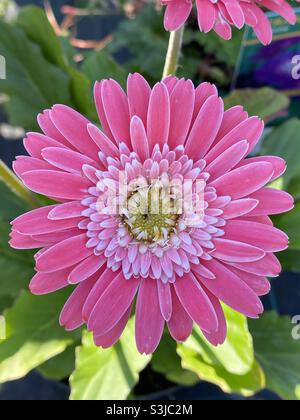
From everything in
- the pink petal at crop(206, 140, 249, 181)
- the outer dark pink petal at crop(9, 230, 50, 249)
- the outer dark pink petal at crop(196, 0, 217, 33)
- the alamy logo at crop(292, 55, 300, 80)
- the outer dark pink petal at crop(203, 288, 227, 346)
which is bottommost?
the outer dark pink petal at crop(203, 288, 227, 346)

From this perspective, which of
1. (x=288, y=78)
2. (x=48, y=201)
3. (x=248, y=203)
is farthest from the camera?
(x=288, y=78)

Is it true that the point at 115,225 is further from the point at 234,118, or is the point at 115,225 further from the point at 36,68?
the point at 36,68

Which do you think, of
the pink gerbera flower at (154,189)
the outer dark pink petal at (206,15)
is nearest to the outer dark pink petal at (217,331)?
the pink gerbera flower at (154,189)

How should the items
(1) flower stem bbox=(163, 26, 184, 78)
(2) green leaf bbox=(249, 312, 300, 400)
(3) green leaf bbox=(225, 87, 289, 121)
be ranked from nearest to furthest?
(1) flower stem bbox=(163, 26, 184, 78) → (2) green leaf bbox=(249, 312, 300, 400) → (3) green leaf bbox=(225, 87, 289, 121)

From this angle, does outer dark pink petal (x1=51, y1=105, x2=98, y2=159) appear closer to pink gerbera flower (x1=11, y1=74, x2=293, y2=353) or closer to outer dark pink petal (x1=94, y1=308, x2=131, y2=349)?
pink gerbera flower (x1=11, y1=74, x2=293, y2=353)

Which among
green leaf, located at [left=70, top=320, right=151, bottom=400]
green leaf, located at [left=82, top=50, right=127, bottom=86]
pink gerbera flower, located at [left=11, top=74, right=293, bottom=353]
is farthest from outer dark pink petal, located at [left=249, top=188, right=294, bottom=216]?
green leaf, located at [left=82, top=50, right=127, bottom=86]

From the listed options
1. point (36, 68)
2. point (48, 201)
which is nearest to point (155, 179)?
point (48, 201)

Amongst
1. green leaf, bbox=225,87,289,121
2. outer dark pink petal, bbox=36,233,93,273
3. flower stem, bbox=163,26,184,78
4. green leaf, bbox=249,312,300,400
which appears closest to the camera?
outer dark pink petal, bbox=36,233,93,273
